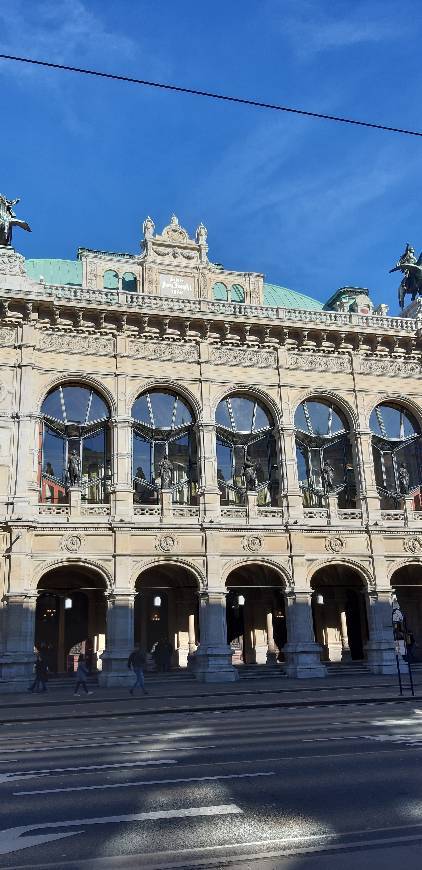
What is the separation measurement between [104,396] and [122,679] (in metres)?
12.8

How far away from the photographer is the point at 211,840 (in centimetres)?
752

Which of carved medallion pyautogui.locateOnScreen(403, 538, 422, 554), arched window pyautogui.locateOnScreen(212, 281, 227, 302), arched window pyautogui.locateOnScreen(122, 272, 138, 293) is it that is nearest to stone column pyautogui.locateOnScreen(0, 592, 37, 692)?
arched window pyautogui.locateOnScreen(122, 272, 138, 293)

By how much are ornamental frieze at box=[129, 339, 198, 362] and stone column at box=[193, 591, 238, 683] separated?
11429 millimetres

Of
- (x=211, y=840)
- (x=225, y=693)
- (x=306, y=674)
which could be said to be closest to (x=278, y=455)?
(x=306, y=674)

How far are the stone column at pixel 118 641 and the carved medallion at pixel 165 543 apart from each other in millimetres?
2440

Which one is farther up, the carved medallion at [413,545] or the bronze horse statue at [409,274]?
the bronze horse statue at [409,274]

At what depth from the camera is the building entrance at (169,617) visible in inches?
1407

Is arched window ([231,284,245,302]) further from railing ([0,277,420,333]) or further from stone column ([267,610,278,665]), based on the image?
stone column ([267,610,278,665])

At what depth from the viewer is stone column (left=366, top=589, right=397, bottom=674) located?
32031 millimetres

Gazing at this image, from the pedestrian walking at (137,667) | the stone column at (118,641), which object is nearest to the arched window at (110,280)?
the stone column at (118,641)

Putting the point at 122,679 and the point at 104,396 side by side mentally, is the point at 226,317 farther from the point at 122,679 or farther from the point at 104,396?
the point at 122,679

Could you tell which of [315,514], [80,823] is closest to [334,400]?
[315,514]

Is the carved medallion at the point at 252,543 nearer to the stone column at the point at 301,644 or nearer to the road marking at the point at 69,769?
the stone column at the point at 301,644

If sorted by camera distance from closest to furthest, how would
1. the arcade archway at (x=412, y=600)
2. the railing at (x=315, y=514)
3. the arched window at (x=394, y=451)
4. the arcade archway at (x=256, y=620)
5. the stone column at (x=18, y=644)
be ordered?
the stone column at (x=18, y=644), the railing at (x=315, y=514), the arched window at (x=394, y=451), the arcade archway at (x=256, y=620), the arcade archway at (x=412, y=600)
